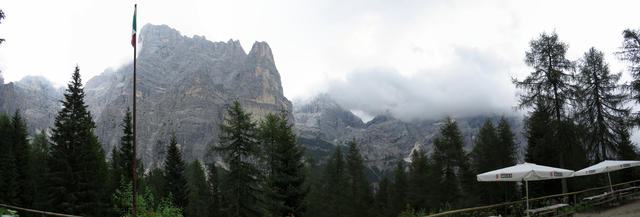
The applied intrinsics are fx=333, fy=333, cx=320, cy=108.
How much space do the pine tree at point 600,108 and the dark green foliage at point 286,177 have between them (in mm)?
18660

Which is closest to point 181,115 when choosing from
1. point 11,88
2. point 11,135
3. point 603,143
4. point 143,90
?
point 143,90

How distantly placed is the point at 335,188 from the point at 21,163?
31.3 metres

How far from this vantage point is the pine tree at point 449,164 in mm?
30391

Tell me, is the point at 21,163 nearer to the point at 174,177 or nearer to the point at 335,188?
the point at 174,177

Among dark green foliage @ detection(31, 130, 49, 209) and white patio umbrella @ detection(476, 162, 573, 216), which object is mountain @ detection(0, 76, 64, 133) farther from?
white patio umbrella @ detection(476, 162, 573, 216)

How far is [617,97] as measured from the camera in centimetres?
2223

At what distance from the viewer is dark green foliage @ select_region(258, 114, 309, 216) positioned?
20391 millimetres

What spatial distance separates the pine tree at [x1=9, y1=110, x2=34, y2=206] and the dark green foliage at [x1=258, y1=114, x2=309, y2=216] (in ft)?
84.8

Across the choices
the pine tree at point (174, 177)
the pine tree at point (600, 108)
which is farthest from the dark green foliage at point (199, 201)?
the pine tree at point (600, 108)

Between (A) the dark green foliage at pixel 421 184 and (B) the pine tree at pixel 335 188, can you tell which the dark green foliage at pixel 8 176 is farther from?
(A) the dark green foliage at pixel 421 184

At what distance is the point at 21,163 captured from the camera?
104ft

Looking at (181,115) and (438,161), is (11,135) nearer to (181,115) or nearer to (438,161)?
(438,161)

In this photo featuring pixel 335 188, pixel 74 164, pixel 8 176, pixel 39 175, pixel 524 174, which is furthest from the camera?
pixel 335 188

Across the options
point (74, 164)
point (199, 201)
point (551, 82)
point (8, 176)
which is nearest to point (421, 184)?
point (551, 82)
